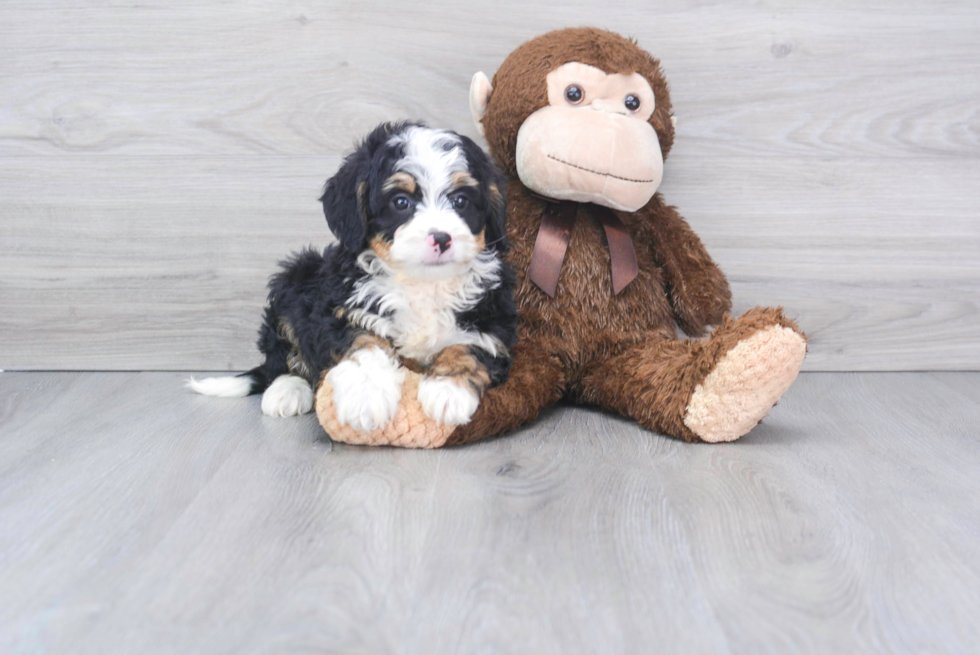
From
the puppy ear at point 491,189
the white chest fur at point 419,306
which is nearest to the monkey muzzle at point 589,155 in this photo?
the puppy ear at point 491,189

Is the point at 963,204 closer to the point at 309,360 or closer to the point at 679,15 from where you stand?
the point at 679,15

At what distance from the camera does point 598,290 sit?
1.90 meters

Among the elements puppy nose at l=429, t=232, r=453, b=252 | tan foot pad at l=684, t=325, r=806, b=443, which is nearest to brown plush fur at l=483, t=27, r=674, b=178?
puppy nose at l=429, t=232, r=453, b=252

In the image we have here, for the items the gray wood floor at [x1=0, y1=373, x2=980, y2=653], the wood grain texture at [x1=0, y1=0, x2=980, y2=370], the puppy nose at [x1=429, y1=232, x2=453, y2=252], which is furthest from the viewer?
the wood grain texture at [x1=0, y1=0, x2=980, y2=370]

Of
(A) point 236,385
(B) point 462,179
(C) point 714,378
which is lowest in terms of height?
(A) point 236,385

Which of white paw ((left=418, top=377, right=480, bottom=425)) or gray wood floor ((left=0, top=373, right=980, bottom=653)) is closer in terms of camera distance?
gray wood floor ((left=0, top=373, right=980, bottom=653))

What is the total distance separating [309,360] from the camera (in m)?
1.70

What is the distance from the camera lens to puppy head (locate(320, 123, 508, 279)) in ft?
4.88

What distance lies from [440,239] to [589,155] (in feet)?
1.58

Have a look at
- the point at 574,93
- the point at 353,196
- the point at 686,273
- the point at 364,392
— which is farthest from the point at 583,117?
the point at 364,392

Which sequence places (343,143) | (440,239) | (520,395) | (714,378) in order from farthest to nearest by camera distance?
1. (343,143)
2. (520,395)
3. (714,378)
4. (440,239)

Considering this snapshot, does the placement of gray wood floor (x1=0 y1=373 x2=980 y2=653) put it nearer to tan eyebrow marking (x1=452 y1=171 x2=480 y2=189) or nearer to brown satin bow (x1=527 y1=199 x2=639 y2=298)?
brown satin bow (x1=527 y1=199 x2=639 y2=298)

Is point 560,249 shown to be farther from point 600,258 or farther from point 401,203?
point 401,203

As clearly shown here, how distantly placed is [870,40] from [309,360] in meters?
1.78
